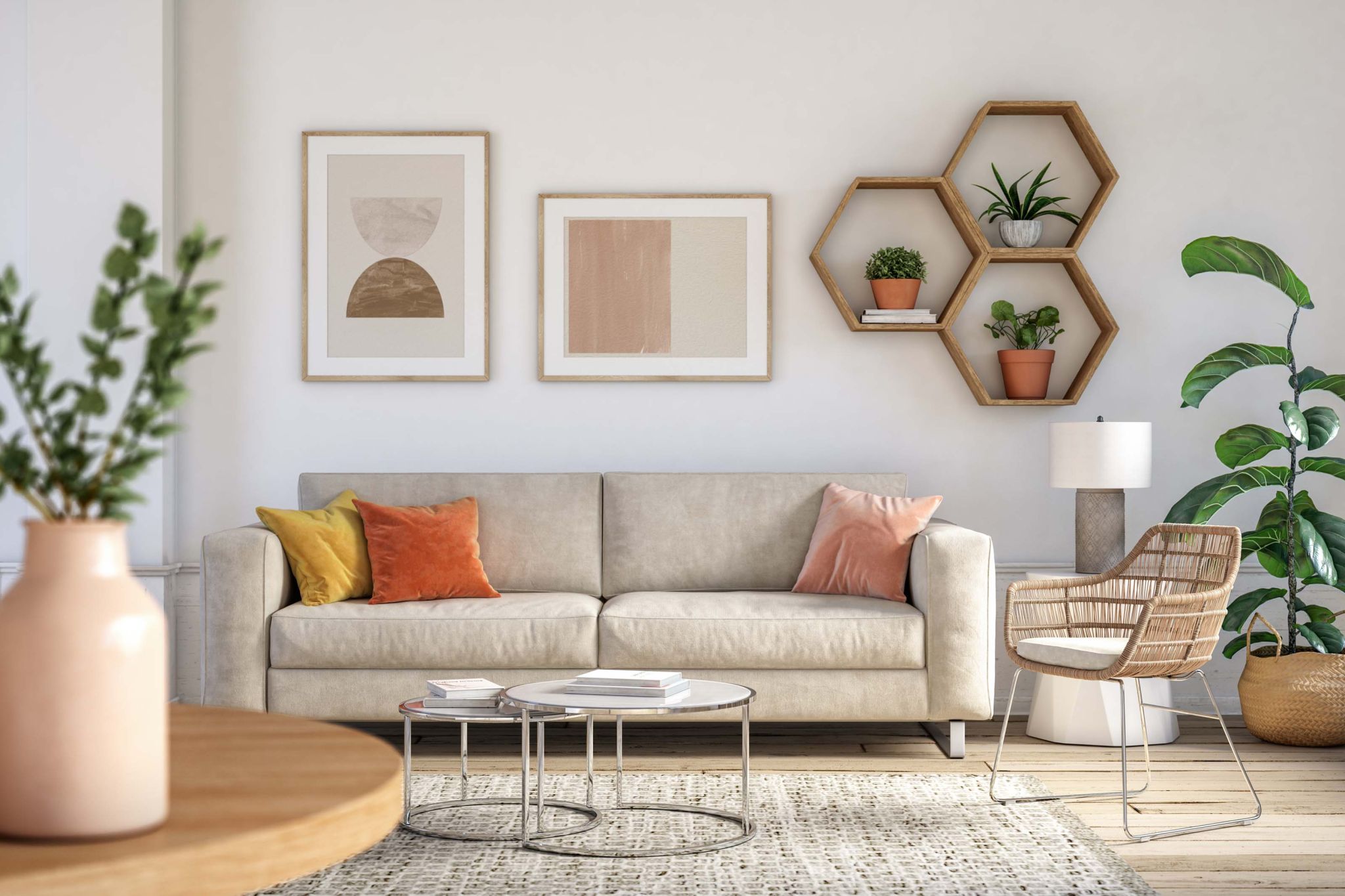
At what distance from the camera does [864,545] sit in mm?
3900

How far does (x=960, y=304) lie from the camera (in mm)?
4422

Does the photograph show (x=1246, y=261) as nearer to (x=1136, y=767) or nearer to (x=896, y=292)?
(x=896, y=292)

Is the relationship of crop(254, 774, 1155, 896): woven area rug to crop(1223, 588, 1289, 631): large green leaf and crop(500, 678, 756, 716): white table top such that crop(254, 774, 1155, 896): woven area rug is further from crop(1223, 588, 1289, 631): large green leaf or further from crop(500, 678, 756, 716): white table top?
crop(1223, 588, 1289, 631): large green leaf

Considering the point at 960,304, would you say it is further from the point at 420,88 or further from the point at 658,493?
the point at 420,88

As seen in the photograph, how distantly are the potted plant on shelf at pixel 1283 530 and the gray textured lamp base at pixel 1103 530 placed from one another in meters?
0.17

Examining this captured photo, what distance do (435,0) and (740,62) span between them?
1.18m

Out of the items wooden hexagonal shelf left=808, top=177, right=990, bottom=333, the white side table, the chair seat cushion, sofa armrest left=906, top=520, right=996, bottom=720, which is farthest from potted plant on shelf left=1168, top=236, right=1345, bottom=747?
the chair seat cushion

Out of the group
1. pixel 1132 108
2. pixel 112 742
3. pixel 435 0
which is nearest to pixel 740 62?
pixel 435 0

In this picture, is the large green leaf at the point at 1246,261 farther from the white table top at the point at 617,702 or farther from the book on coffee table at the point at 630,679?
the book on coffee table at the point at 630,679

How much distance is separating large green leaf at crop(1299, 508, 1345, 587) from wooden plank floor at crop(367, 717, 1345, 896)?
1.94ft

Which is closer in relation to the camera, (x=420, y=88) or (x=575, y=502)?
(x=575, y=502)

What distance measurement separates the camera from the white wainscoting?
177 inches

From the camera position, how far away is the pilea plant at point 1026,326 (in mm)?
4434

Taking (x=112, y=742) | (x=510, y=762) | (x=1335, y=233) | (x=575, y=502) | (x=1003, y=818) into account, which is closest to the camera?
(x=112, y=742)
